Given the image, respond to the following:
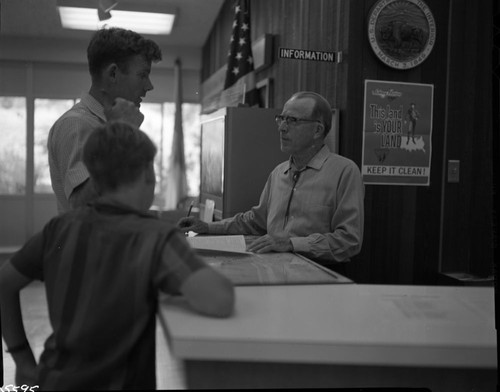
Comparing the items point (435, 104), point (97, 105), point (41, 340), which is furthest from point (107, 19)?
point (435, 104)

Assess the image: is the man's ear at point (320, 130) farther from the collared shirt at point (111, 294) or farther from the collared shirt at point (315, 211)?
the collared shirt at point (111, 294)

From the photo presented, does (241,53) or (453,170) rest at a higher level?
(241,53)

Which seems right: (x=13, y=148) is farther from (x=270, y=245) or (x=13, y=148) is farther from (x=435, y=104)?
(x=435, y=104)

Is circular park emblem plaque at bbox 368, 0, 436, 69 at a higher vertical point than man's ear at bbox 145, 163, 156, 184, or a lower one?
higher

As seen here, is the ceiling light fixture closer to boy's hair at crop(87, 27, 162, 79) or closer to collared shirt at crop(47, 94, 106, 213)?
boy's hair at crop(87, 27, 162, 79)

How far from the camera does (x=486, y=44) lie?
97 cm

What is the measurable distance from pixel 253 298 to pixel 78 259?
30 cm

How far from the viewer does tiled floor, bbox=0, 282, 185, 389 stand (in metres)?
0.71

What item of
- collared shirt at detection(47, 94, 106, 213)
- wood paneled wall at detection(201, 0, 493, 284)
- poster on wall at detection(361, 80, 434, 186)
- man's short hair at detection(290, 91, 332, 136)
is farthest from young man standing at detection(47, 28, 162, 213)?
poster on wall at detection(361, 80, 434, 186)

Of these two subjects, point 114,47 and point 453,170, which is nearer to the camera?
point 114,47

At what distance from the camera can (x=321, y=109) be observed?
3.28ft

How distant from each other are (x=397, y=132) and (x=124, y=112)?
53cm

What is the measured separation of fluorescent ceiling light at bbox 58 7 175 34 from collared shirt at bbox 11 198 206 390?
296 mm

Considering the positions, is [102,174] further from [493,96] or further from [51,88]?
[493,96]
